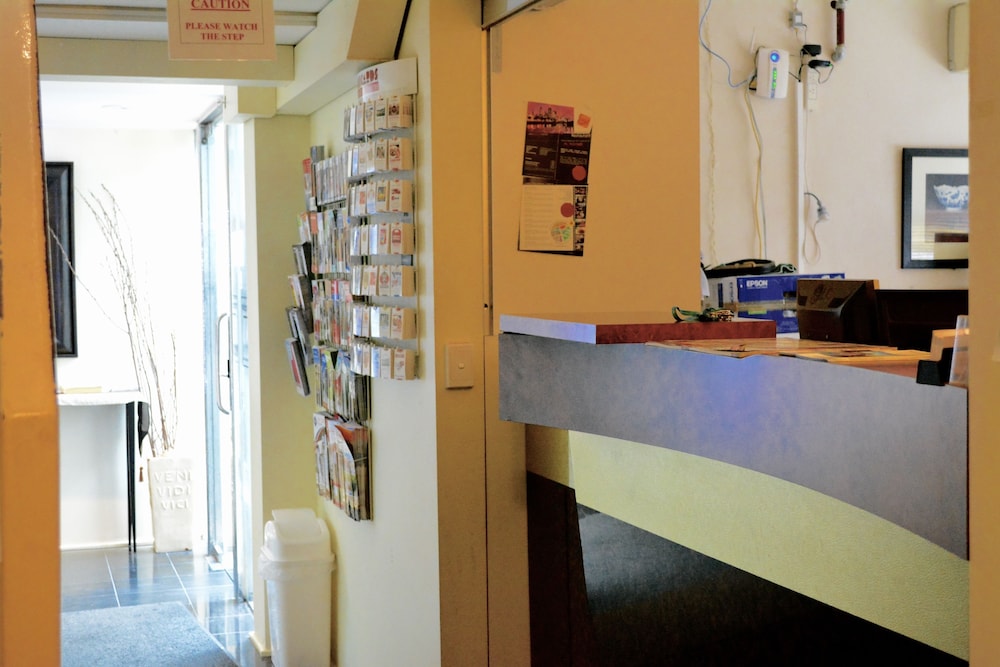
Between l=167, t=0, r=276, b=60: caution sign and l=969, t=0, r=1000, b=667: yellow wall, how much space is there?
2.19 m

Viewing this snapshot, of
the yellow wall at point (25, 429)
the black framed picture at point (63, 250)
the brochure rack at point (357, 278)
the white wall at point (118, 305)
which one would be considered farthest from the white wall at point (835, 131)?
the yellow wall at point (25, 429)

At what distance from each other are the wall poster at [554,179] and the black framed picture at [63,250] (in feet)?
14.1

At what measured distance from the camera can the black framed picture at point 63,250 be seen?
6.50 meters

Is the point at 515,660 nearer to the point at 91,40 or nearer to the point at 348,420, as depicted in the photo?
the point at 348,420

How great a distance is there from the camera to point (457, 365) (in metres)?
3.06

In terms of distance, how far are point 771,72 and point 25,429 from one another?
5186 millimetres

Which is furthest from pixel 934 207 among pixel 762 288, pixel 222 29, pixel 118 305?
pixel 118 305

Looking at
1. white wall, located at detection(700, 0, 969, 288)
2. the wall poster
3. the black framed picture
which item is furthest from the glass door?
white wall, located at detection(700, 0, 969, 288)

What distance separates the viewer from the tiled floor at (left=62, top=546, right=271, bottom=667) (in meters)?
4.96

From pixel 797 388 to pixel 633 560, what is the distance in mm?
1008

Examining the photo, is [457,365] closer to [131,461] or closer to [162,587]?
[162,587]

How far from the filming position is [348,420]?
3811 mm

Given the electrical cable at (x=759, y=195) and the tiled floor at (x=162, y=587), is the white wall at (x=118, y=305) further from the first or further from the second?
the electrical cable at (x=759, y=195)

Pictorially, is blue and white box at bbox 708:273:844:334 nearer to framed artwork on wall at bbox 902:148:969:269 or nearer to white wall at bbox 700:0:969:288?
white wall at bbox 700:0:969:288
